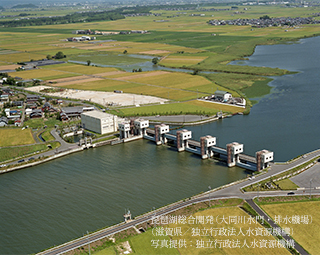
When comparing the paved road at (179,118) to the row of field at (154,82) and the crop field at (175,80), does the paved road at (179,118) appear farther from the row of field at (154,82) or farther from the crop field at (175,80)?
the crop field at (175,80)

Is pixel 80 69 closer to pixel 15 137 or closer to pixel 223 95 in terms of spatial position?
pixel 223 95

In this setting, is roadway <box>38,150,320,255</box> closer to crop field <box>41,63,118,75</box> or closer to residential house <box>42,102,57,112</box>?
residential house <box>42,102,57,112</box>

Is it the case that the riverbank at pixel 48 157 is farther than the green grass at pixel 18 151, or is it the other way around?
the green grass at pixel 18 151

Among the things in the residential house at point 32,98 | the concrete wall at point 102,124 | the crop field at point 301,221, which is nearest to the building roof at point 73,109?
the concrete wall at point 102,124

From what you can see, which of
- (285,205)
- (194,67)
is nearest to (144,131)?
(285,205)

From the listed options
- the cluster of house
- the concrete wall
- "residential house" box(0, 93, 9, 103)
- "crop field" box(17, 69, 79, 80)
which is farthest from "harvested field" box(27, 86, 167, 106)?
"crop field" box(17, 69, 79, 80)

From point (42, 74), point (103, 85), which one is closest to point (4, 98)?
point (103, 85)
